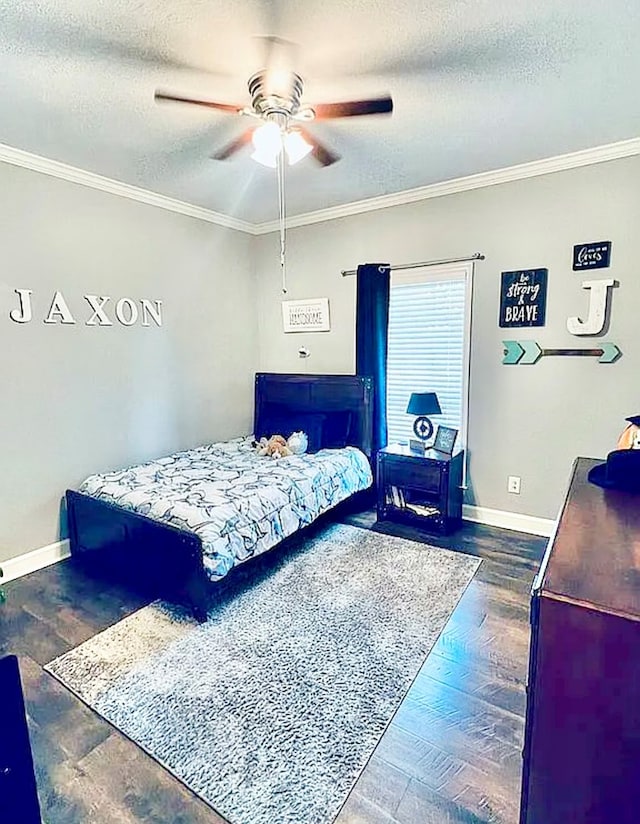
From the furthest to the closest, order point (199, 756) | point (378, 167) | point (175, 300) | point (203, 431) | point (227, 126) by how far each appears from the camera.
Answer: point (203, 431)
point (175, 300)
point (378, 167)
point (227, 126)
point (199, 756)

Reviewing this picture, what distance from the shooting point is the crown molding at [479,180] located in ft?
9.68

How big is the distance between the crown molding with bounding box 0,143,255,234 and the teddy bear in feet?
6.94

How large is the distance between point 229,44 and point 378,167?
Result: 1555 mm

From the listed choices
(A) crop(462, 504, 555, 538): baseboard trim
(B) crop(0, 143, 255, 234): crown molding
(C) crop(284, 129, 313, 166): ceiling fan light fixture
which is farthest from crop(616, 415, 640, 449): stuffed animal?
(B) crop(0, 143, 255, 234): crown molding

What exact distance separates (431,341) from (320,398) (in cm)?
114

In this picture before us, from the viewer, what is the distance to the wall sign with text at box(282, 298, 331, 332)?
4.38 m

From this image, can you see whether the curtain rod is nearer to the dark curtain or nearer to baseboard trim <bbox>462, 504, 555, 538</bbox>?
the dark curtain

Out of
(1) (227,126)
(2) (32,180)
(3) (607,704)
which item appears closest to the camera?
(3) (607,704)

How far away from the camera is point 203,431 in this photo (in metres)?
4.34

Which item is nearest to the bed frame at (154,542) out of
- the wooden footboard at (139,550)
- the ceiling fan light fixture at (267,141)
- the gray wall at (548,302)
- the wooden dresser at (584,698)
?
the wooden footboard at (139,550)

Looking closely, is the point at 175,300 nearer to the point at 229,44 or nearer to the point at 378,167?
the point at 378,167

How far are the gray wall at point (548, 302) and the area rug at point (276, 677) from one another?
3.33ft

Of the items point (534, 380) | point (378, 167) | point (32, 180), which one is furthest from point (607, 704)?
point (32, 180)

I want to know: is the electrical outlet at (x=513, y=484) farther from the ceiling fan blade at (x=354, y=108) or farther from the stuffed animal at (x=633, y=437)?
the ceiling fan blade at (x=354, y=108)
